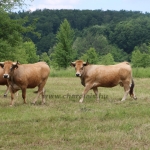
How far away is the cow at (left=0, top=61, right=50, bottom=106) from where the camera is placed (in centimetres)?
1280

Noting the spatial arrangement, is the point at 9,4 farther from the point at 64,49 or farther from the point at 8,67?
the point at 64,49

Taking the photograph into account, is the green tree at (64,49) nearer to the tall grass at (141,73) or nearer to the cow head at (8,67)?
the tall grass at (141,73)

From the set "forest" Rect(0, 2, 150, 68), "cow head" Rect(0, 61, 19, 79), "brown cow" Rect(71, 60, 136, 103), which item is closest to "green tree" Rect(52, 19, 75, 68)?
"forest" Rect(0, 2, 150, 68)

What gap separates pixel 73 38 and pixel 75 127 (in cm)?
5604

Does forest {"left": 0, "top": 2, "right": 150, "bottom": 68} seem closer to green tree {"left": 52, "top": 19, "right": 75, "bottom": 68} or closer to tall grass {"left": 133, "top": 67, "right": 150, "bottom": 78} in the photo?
green tree {"left": 52, "top": 19, "right": 75, "bottom": 68}

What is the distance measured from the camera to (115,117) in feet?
34.7

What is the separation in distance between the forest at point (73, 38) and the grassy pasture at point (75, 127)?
10337mm

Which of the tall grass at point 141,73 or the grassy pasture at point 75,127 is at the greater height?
the grassy pasture at point 75,127

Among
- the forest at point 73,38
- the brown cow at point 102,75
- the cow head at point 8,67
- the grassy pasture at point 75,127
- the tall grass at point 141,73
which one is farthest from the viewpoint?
the tall grass at point 141,73

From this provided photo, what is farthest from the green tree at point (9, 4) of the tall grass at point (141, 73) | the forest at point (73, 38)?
the tall grass at point (141, 73)

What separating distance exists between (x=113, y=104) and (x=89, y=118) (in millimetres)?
3209

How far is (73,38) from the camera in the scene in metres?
64.6

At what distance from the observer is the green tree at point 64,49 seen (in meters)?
51.1

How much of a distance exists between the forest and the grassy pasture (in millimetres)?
10337
